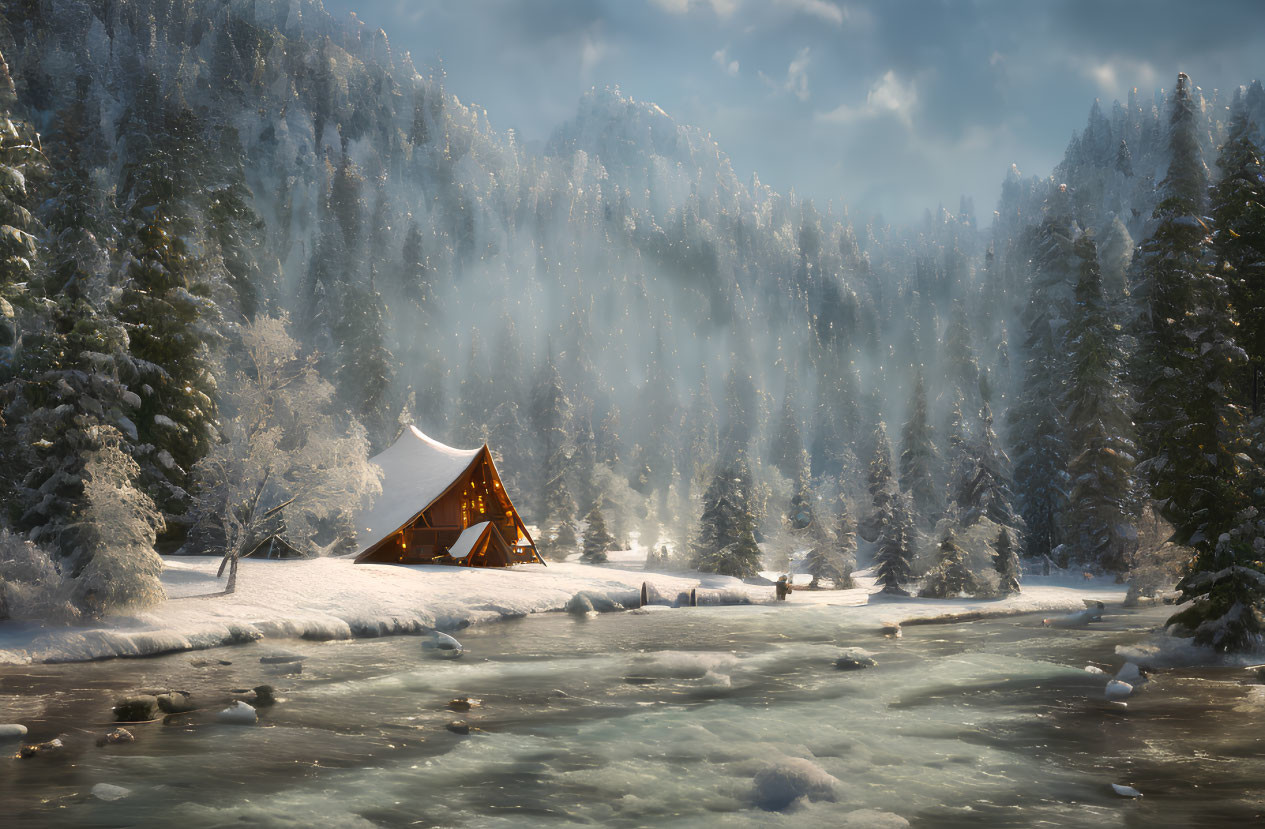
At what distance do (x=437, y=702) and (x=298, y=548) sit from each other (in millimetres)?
24062

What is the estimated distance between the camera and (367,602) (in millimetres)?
31797

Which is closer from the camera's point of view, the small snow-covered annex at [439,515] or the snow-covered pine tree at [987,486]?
the small snow-covered annex at [439,515]

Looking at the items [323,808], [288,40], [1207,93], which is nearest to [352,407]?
[323,808]

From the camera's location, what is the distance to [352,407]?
88500 mm

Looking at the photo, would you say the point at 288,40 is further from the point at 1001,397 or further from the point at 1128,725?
the point at 1128,725

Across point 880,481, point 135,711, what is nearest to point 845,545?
point 880,481

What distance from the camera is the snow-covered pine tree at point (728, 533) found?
5488cm

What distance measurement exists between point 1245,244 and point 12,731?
110ft

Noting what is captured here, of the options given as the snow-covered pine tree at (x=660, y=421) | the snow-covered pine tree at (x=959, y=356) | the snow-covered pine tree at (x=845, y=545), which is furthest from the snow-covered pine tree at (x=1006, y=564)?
the snow-covered pine tree at (x=660, y=421)

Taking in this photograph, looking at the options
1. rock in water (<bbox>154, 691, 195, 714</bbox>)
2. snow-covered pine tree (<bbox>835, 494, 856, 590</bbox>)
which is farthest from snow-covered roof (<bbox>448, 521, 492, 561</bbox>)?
rock in water (<bbox>154, 691, 195, 714</bbox>)

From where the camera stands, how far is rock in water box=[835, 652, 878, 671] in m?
24.8

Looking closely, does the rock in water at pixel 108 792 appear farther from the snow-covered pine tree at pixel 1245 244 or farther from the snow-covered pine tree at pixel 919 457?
the snow-covered pine tree at pixel 919 457

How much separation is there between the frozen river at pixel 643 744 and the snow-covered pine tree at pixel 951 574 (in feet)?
65.1

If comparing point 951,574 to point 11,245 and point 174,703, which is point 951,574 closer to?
point 174,703
